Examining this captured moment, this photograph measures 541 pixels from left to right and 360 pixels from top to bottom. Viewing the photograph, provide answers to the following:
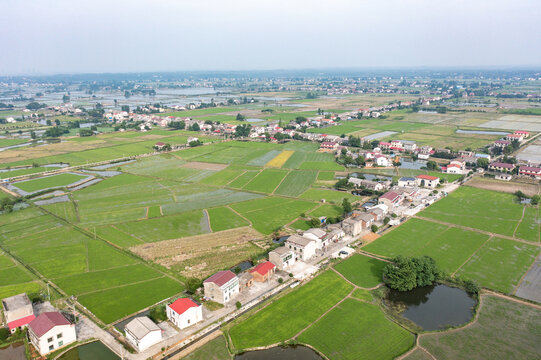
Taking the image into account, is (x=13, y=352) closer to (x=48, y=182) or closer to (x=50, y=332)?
(x=50, y=332)

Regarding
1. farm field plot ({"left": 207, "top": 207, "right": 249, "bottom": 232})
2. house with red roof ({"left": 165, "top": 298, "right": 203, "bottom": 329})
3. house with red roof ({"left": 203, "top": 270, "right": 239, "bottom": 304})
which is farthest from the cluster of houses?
farm field plot ({"left": 207, "top": 207, "right": 249, "bottom": 232})

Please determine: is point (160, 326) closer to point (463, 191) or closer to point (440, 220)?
point (440, 220)

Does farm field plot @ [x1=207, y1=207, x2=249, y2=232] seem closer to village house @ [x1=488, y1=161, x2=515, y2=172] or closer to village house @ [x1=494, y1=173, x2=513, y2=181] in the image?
village house @ [x1=494, y1=173, x2=513, y2=181]

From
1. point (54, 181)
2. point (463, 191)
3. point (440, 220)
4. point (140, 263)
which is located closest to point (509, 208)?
point (463, 191)

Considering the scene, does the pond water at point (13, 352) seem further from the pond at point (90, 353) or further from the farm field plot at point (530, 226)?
the farm field plot at point (530, 226)

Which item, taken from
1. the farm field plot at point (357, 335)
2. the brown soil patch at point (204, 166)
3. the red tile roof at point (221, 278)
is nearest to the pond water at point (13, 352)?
the red tile roof at point (221, 278)

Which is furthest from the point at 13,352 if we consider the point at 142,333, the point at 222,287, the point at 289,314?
the point at 289,314
